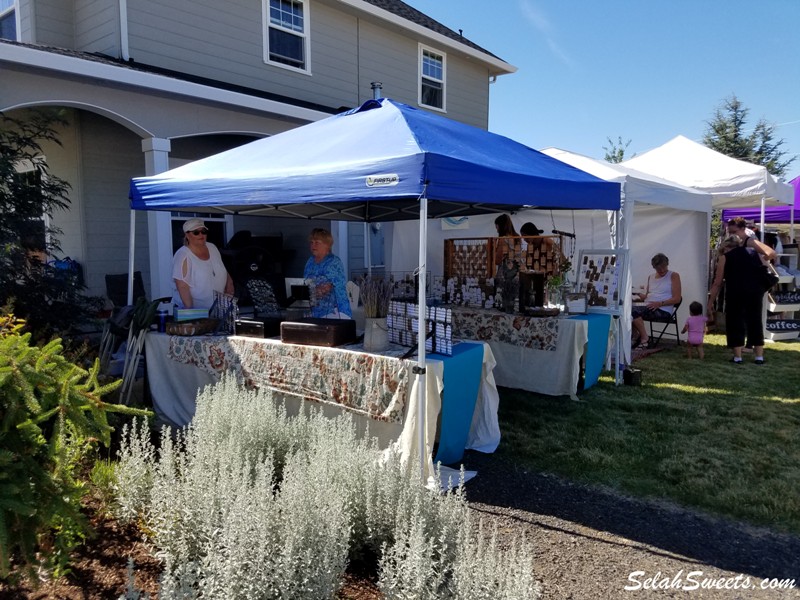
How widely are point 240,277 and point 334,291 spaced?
183 inches

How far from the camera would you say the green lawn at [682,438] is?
11.9 ft

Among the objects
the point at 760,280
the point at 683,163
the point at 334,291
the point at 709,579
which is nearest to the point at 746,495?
the point at 709,579

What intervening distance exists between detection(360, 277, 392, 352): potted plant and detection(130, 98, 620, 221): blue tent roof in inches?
27.3

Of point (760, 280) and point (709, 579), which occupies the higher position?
point (760, 280)

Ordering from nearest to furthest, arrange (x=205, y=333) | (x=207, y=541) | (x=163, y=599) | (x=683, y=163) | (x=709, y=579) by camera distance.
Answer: (x=163, y=599)
(x=207, y=541)
(x=709, y=579)
(x=205, y=333)
(x=683, y=163)

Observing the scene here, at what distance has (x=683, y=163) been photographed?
399 inches

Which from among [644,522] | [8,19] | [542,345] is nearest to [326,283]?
[542,345]

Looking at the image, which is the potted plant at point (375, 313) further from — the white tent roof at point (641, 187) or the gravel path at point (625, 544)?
the white tent roof at point (641, 187)

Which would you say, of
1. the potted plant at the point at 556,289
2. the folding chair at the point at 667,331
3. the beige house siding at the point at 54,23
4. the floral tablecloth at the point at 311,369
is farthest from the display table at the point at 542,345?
the beige house siding at the point at 54,23

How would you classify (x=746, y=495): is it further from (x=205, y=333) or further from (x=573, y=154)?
(x=573, y=154)

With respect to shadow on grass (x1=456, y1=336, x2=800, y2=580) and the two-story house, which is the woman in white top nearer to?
the two-story house

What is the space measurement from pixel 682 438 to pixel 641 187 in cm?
302

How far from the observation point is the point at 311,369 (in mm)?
3998

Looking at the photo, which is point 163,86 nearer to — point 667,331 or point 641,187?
point 641,187
